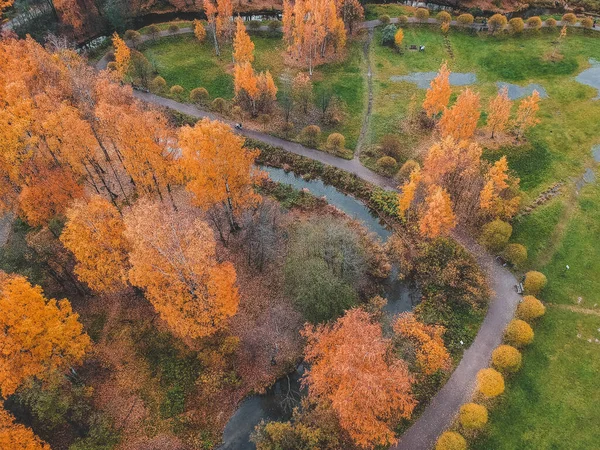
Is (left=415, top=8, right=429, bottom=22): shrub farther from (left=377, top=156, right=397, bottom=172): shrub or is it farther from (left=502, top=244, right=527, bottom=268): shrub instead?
(left=502, top=244, right=527, bottom=268): shrub

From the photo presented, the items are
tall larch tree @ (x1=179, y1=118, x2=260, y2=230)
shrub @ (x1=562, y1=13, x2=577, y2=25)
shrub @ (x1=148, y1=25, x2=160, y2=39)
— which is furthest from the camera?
shrub @ (x1=148, y1=25, x2=160, y2=39)

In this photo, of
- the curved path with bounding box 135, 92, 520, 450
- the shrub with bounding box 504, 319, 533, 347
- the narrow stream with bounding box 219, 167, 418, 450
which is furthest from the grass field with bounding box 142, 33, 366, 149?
the shrub with bounding box 504, 319, 533, 347

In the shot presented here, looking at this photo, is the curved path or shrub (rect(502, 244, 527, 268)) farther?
shrub (rect(502, 244, 527, 268))

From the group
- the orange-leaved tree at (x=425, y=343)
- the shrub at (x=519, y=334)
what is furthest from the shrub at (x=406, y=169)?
the shrub at (x=519, y=334)

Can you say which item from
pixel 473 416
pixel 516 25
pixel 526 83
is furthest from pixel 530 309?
pixel 516 25

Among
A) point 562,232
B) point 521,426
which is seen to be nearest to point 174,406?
point 521,426

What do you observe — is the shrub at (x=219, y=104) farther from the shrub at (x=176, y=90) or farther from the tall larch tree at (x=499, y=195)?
the tall larch tree at (x=499, y=195)

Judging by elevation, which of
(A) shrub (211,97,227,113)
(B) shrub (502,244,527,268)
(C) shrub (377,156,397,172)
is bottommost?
(B) shrub (502,244,527,268)

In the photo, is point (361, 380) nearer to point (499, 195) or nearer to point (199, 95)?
point (499, 195)
